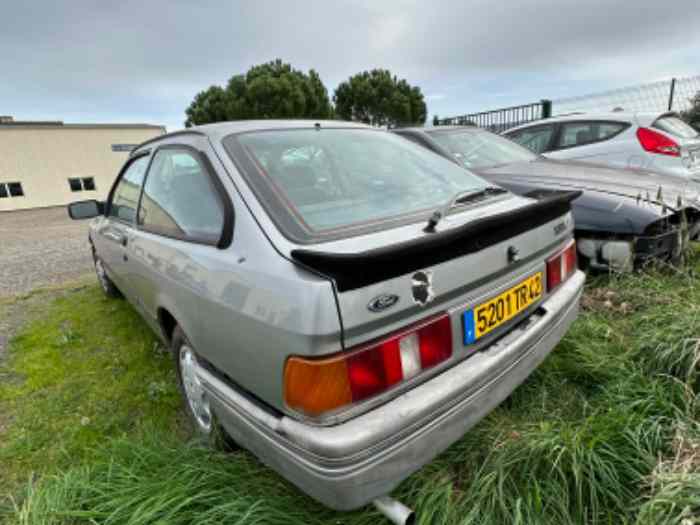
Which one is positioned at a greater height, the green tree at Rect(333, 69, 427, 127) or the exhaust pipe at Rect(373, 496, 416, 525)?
the green tree at Rect(333, 69, 427, 127)

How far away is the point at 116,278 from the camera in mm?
3359

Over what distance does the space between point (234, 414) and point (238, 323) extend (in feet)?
1.17

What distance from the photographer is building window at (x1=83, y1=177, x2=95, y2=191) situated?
23438 mm

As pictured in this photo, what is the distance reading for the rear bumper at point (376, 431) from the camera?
115cm

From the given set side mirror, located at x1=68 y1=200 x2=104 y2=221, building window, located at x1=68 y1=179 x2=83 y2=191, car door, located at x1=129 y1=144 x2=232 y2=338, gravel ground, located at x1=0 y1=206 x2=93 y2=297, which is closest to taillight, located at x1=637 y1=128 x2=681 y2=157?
car door, located at x1=129 y1=144 x2=232 y2=338

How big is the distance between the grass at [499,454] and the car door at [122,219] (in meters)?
0.87

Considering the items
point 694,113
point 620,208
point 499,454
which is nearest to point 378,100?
point 694,113

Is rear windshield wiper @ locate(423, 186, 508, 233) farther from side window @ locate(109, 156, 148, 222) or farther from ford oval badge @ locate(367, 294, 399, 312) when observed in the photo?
side window @ locate(109, 156, 148, 222)

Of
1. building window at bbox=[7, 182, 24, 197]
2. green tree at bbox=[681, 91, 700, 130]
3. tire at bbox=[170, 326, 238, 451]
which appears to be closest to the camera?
tire at bbox=[170, 326, 238, 451]

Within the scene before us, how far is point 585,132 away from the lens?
528cm

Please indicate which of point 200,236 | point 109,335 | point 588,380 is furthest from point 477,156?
point 109,335

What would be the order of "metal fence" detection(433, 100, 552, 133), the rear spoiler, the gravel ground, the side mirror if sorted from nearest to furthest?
the rear spoiler
the side mirror
the gravel ground
"metal fence" detection(433, 100, 552, 133)

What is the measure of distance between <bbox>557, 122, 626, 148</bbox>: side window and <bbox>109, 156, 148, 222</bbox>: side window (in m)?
5.25

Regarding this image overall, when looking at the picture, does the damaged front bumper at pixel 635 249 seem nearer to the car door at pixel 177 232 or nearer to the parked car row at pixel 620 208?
the parked car row at pixel 620 208
